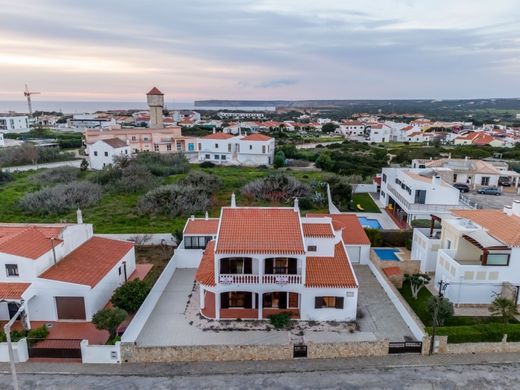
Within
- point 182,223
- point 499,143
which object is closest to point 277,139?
point 499,143

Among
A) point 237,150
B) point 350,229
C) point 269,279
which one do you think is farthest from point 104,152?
point 269,279

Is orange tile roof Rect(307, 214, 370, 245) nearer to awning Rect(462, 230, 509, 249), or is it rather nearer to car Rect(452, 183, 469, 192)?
awning Rect(462, 230, 509, 249)

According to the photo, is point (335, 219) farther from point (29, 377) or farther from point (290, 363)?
point (29, 377)

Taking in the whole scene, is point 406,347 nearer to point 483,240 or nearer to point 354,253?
point 483,240

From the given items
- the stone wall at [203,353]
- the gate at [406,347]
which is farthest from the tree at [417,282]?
the stone wall at [203,353]

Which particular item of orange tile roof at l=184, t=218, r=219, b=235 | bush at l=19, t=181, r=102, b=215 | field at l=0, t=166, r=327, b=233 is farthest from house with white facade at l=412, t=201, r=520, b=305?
bush at l=19, t=181, r=102, b=215

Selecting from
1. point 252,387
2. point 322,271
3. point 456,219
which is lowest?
point 252,387

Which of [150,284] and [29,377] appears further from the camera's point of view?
[150,284]
